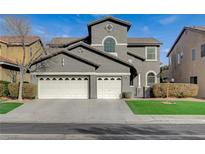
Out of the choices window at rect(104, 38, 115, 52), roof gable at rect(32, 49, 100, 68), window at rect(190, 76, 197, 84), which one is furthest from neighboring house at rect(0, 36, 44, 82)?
window at rect(190, 76, 197, 84)

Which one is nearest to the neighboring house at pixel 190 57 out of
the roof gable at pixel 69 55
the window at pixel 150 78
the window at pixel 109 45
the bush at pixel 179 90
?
the bush at pixel 179 90

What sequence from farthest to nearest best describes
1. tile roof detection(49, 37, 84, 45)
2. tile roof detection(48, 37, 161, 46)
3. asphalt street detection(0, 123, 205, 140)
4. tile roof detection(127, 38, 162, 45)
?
tile roof detection(49, 37, 84, 45) < tile roof detection(127, 38, 162, 45) < tile roof detection(48, 37, 161, 46) < asphalt street detection(0, 123, 205, 140)

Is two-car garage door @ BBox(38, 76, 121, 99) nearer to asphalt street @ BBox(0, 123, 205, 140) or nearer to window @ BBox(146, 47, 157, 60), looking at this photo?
window @ BBox(146, 47, 157, 60)

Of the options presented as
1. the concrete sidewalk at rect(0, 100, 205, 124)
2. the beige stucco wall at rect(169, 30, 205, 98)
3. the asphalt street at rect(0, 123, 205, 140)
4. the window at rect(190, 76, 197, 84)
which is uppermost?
the beige stucco wall at rect(169, 30, 205, 98)

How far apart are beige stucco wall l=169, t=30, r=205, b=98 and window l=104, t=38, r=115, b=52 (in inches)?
356

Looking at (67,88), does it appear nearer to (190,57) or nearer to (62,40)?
(62,40)

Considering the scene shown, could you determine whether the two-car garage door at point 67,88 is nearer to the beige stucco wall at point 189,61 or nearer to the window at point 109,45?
the window at point 109,45

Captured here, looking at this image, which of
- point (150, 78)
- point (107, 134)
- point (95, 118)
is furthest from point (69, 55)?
point (107, 134)

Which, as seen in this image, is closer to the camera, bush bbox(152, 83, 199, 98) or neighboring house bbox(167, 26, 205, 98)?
bush bbox(152, 83, 199, 98)

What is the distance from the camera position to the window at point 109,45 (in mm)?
28891

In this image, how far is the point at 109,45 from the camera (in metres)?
28.9

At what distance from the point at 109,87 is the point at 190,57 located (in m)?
10.8

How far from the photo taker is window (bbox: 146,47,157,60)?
1224 inches

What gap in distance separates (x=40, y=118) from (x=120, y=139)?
665cm
